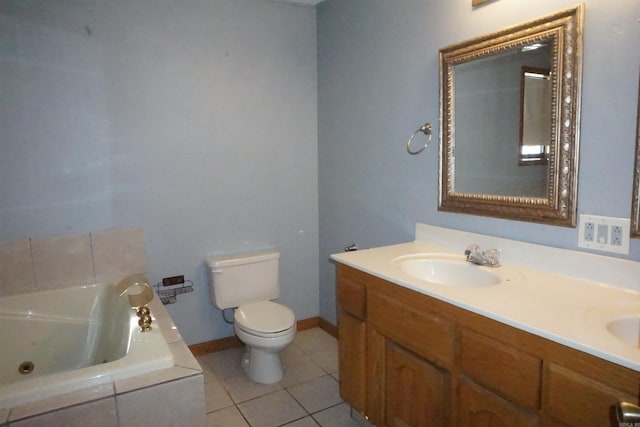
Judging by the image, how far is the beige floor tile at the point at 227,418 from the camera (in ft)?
6.77

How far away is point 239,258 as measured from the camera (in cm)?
271

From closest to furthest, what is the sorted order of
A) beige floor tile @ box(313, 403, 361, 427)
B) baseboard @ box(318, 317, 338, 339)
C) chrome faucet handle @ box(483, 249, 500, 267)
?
chrome faucet handle @ box(483, 249, 500, 267) → beige floor tile @ box(313, 403, 361, 427) → baseboard @ box(318, 317, 338, 339)

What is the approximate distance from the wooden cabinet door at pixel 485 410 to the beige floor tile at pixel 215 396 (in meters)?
1.33

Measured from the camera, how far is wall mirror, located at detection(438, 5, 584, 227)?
1521 millimetres

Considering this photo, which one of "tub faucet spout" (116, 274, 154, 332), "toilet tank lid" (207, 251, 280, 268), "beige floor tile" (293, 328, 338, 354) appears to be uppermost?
"toilet tank lid" (207, 251, 280, 268)

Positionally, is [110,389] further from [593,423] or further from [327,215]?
[327,215]

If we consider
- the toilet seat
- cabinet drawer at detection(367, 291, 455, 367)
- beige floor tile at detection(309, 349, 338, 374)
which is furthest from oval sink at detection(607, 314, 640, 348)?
beige floor tile at detection(309, 349, 338, 374)

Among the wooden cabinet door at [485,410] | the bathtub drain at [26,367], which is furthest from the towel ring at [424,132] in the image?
the bathtub drain at [26,367]

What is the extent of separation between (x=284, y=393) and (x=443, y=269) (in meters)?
1.17

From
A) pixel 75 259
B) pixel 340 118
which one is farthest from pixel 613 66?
pixel 75 259

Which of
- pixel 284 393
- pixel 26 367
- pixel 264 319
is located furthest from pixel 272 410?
pixel 26 367

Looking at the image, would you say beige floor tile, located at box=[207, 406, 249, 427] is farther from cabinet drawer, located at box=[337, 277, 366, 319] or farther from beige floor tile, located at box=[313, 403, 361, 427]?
cabinet drawer, located at box=[337, 277, 366, 319]

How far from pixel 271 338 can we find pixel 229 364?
22.9 inches

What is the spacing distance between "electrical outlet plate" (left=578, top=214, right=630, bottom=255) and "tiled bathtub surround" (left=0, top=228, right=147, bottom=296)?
2.32 meters
